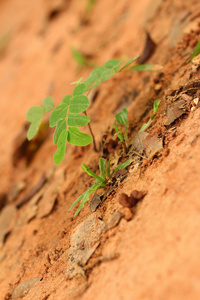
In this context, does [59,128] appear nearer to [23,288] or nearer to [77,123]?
[77,123]

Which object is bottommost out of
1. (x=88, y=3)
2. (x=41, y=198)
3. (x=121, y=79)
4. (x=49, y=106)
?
(x=41, y=198)

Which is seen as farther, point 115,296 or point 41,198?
point 41,198

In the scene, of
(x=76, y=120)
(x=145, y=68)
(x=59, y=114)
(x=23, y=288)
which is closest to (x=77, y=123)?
(x=76, y=120)

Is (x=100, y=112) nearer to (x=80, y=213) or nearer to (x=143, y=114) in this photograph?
(x=143, y=114)

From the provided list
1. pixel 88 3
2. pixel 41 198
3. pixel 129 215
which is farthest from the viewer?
pixel 88 3

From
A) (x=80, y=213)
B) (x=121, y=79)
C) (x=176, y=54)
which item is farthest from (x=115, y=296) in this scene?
(x=121, y=79)

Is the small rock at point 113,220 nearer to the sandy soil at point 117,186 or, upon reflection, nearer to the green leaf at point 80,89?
the sandy soil at point 117,186

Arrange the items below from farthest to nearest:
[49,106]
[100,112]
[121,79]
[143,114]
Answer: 1. [121,79]
2. [100,112]
3. [143,114]
4. [49,106]
